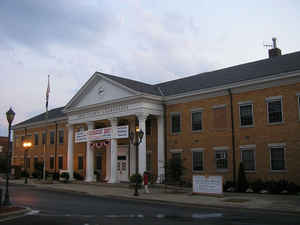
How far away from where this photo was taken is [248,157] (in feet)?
85.9

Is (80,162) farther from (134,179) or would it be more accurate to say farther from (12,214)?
(12,214)

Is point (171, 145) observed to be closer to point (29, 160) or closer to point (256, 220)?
point (256, 220)

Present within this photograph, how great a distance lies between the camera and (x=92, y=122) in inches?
1398

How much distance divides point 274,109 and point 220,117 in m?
4.42

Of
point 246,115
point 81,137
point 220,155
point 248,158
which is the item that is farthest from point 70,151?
point 246,115

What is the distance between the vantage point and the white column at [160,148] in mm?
30953

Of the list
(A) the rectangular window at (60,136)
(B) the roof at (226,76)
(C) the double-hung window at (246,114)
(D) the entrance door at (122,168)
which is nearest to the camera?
(B) the roof at (226,76)

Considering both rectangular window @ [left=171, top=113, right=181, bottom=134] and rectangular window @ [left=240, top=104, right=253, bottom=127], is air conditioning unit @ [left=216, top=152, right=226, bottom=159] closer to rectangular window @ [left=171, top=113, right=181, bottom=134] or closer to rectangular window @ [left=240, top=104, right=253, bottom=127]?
rectangular window @ [left=240, top=104, right=253, bottom=127]

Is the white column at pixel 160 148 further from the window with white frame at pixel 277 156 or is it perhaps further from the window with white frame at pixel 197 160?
the window with white frame at pixel 277 156

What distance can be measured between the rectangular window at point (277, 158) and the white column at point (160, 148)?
9828 mm

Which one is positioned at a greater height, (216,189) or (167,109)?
(167,109)

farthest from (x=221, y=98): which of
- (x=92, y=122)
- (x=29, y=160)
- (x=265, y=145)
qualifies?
(x=29, y=160)

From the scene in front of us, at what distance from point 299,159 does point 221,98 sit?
7.64m

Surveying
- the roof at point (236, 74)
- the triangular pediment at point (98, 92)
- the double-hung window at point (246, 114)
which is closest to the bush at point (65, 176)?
the triangular pediment at point (98, 92)
